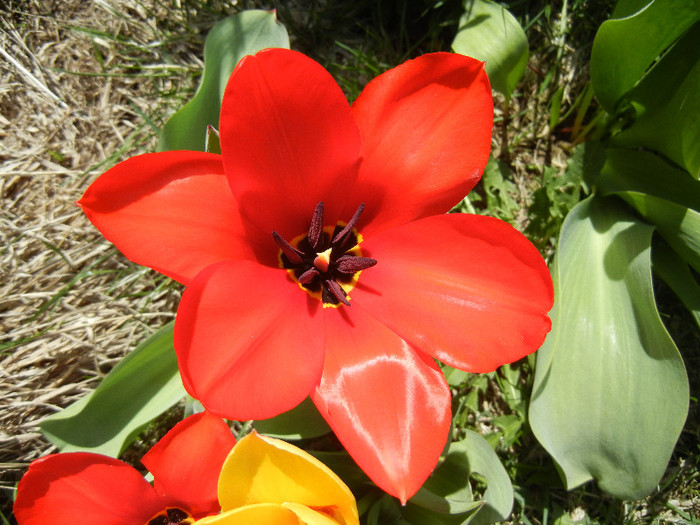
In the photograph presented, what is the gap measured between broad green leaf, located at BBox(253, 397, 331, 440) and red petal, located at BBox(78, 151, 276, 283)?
0.52 metres

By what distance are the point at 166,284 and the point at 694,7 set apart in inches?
64.9

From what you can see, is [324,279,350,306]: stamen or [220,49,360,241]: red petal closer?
[220,49,360,241]: red petal

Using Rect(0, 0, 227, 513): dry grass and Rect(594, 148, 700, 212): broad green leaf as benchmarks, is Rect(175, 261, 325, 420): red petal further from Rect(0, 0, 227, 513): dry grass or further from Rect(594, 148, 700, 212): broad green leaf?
Rect(594, 148, 700, 212): broad green leaf

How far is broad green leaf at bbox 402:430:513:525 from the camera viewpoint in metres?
1.36

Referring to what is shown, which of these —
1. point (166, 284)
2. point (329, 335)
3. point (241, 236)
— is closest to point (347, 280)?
point (329, 335)

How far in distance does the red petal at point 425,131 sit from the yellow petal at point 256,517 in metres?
0.63

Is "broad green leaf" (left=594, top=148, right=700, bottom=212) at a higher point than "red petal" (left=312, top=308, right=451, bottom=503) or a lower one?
higher

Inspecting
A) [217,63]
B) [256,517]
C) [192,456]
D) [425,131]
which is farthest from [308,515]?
[217,63]

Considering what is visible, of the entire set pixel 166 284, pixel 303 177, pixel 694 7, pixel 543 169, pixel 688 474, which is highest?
pixel 694 7

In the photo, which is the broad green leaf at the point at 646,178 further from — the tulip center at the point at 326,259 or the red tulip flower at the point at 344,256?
the tulip center at the point at 326,259

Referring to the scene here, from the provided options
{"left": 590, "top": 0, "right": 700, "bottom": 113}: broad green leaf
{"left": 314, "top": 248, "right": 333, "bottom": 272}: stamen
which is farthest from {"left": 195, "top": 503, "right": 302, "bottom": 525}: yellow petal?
{"left": 590, "top": 0, "right": 700, "bottom": 113}: broad green leaf

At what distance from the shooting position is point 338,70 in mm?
2094

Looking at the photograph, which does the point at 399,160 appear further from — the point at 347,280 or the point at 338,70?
the point at 338,70

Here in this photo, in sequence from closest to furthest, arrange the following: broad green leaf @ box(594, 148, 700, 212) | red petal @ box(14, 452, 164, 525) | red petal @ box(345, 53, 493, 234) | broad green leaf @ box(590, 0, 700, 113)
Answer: red petal @ box(345, 53, 493, 234) → red petal @ box(14, 452, 164, 525) → broad green leaf @ box(590, 0, 700, 113) → broad green leaf @ box(594, 148, 700, 212)
